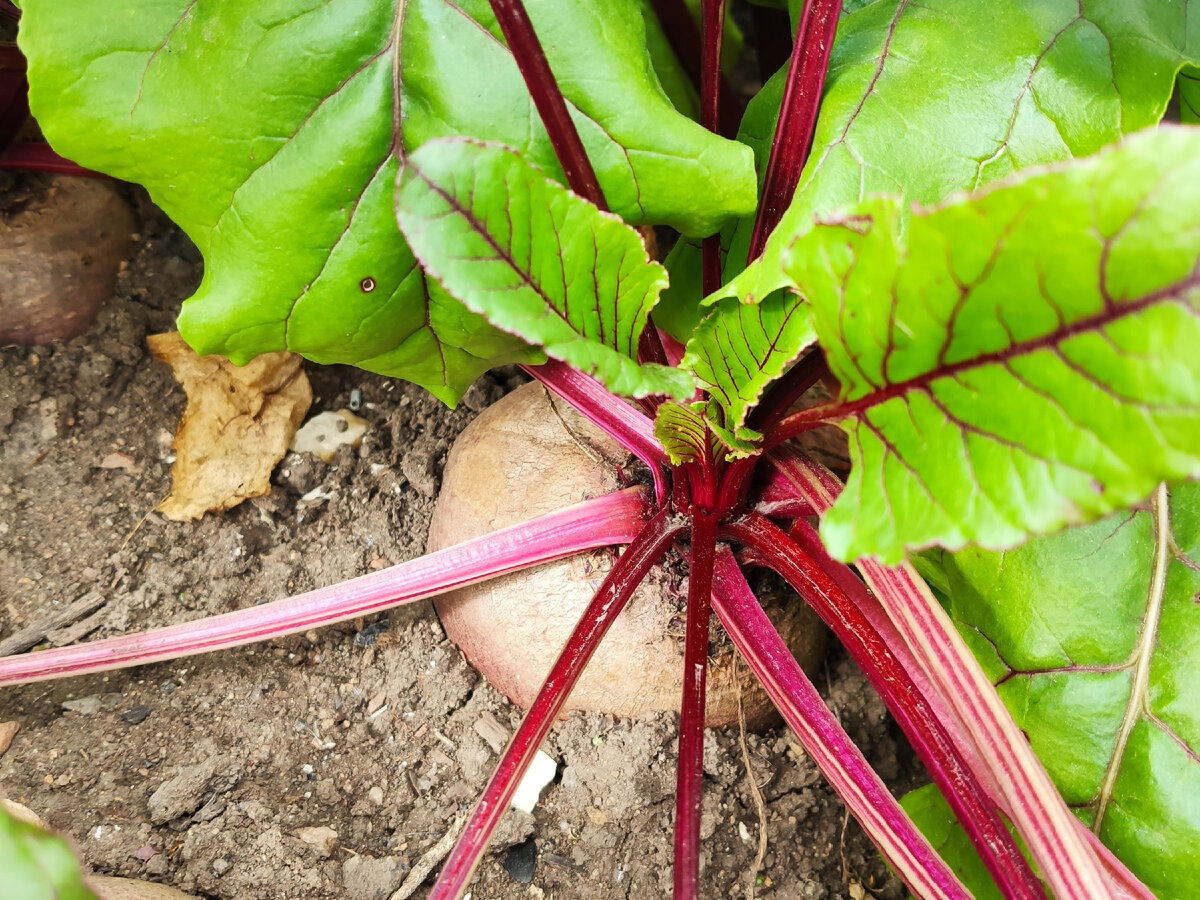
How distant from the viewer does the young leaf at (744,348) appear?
0.84m

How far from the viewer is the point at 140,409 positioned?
4.42 ft

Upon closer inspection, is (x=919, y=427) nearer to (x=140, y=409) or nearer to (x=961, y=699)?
(x=961, y=699)

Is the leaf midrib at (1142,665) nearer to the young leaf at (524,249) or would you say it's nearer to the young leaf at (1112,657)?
the young leaf at (1112,657)

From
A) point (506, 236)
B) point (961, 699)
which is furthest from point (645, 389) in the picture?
point (961, 699)

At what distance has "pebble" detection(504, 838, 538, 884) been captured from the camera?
44.5 inches

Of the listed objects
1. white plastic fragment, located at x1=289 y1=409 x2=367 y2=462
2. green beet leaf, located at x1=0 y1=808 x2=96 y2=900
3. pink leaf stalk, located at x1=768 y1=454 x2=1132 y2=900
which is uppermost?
green beet leaf, located at x1=0 y1=808 x2=96 y2=900

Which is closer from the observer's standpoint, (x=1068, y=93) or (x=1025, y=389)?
(x=1025, y=389)

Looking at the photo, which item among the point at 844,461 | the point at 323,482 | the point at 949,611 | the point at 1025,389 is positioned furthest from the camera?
the point at 323,482

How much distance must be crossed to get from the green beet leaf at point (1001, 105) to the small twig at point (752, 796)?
0.64m

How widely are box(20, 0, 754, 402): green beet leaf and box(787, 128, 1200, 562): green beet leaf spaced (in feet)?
1.05

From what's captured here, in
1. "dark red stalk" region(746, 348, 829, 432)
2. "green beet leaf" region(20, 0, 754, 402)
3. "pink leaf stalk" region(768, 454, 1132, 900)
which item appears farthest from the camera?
"dark red stalk" region(746, 348, 829, 432)

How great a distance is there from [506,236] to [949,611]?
757mm

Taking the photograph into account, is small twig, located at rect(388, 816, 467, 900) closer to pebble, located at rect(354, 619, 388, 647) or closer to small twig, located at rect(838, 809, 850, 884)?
pebble, located at rect(354, 619, 388, 647)

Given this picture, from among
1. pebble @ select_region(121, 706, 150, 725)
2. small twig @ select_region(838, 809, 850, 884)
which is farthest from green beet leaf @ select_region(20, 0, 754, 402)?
small twig @ select_region(838, 809, 850, 884)
